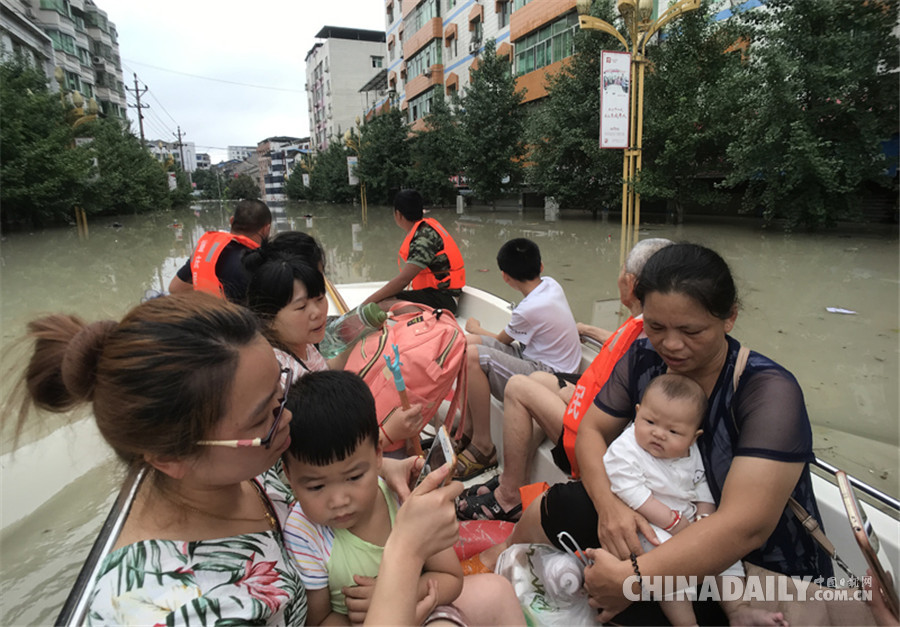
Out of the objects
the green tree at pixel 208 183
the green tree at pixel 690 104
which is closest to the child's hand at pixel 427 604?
the green tree at pixel 690 104

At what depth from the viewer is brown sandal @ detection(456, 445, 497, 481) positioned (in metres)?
2.62

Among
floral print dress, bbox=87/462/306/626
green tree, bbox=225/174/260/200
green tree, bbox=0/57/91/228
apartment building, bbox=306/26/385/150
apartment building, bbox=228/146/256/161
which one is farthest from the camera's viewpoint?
apartment building, bbox=228/146/256/161

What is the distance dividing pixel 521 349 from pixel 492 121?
18065mm

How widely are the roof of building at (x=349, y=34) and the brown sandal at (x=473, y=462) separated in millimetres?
56395

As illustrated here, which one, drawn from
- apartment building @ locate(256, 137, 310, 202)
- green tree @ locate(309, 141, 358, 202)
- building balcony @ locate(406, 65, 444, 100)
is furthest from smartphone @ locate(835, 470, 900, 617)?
apartment building @ locate(256, 137, 310, 202)

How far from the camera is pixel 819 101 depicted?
993 cm

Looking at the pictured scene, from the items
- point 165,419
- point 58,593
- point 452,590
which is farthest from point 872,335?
point 58,593

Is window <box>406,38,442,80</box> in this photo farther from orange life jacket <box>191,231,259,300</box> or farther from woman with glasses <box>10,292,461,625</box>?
woman with glasses <box>10,292,461,625</box>

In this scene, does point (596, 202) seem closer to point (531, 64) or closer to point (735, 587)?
point (531, 64)

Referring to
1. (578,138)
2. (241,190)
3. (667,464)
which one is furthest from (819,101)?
(241,190)

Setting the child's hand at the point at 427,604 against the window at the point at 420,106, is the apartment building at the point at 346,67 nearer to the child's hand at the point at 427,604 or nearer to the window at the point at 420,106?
the window at the point at 420,106

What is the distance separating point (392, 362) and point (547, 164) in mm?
15501

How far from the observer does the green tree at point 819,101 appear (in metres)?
9.25

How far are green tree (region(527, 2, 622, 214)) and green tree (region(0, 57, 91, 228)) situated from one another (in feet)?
49.9
